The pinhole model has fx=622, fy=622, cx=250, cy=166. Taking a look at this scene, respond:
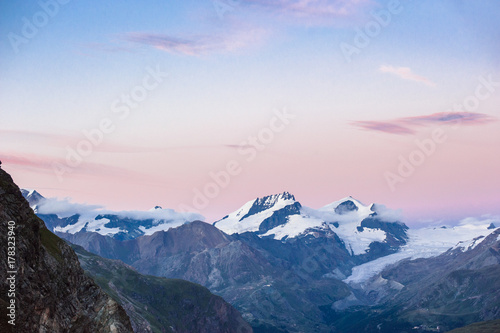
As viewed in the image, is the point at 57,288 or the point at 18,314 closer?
the point at 18,314

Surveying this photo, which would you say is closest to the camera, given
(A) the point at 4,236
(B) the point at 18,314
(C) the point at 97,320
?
(B) the point at 18,314

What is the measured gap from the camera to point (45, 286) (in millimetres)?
141625

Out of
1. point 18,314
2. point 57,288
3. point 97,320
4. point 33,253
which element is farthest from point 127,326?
point 18,314

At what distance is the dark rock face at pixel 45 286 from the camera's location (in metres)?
128

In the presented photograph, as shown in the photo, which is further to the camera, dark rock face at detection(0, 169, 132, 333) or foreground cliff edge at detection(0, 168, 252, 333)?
dark rock face at detection(0, 169, 132, 333)

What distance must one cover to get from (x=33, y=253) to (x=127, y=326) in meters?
33.6

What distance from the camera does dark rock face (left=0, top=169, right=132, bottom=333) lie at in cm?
12838

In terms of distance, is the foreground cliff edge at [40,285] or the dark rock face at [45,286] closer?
the foreground cliff edge at [40,285]

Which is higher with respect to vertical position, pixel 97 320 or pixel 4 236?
pixel 4 236

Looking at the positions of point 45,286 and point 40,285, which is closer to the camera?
point 40,285

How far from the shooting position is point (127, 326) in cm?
16075

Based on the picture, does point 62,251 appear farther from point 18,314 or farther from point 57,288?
point 18,314

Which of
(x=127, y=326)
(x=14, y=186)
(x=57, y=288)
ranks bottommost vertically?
(x=127, y=326)

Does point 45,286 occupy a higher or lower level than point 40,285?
lower
